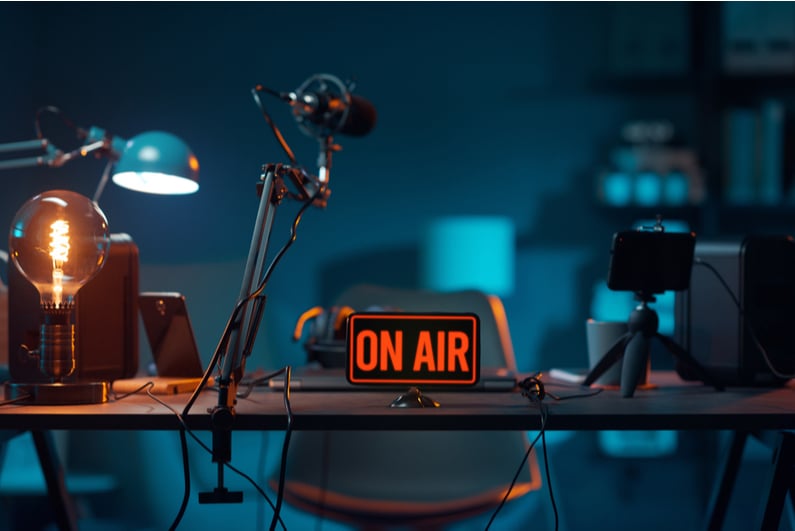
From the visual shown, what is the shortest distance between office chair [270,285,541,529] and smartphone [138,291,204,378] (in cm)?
61

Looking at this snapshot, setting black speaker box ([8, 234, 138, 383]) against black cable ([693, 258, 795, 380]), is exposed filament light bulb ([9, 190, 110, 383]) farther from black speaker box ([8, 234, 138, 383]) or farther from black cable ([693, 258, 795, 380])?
black cable ([693, 258, 795, 380])

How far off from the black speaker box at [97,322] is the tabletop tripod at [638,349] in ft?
2.72

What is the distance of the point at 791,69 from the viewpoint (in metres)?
2.60

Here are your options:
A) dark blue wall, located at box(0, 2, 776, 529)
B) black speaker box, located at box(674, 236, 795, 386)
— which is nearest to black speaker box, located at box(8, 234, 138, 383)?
black speaker box, located at box(674, 236, 795, 386)

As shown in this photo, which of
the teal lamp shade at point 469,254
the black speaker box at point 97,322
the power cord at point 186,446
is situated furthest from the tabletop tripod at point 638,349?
the teal lamp shade at point 469,254

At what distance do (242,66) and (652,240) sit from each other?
2.04m

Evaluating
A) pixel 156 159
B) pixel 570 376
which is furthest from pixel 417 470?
pixel 156 159

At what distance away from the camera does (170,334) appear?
133 cm

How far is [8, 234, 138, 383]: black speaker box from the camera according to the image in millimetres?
1198

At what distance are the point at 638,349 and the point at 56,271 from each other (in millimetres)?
944

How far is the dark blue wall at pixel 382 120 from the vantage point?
281cm

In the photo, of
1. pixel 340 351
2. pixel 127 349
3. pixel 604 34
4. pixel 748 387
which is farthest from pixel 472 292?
pixel 604 34

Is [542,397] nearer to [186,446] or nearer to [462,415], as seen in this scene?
[462,415]

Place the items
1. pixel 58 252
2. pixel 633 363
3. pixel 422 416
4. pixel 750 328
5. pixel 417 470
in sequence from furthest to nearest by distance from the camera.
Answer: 1. pixel 417 470
2. pixel 750 328
3. pixel 633 363
4. pixel 58 252
5. pixel 422 416
